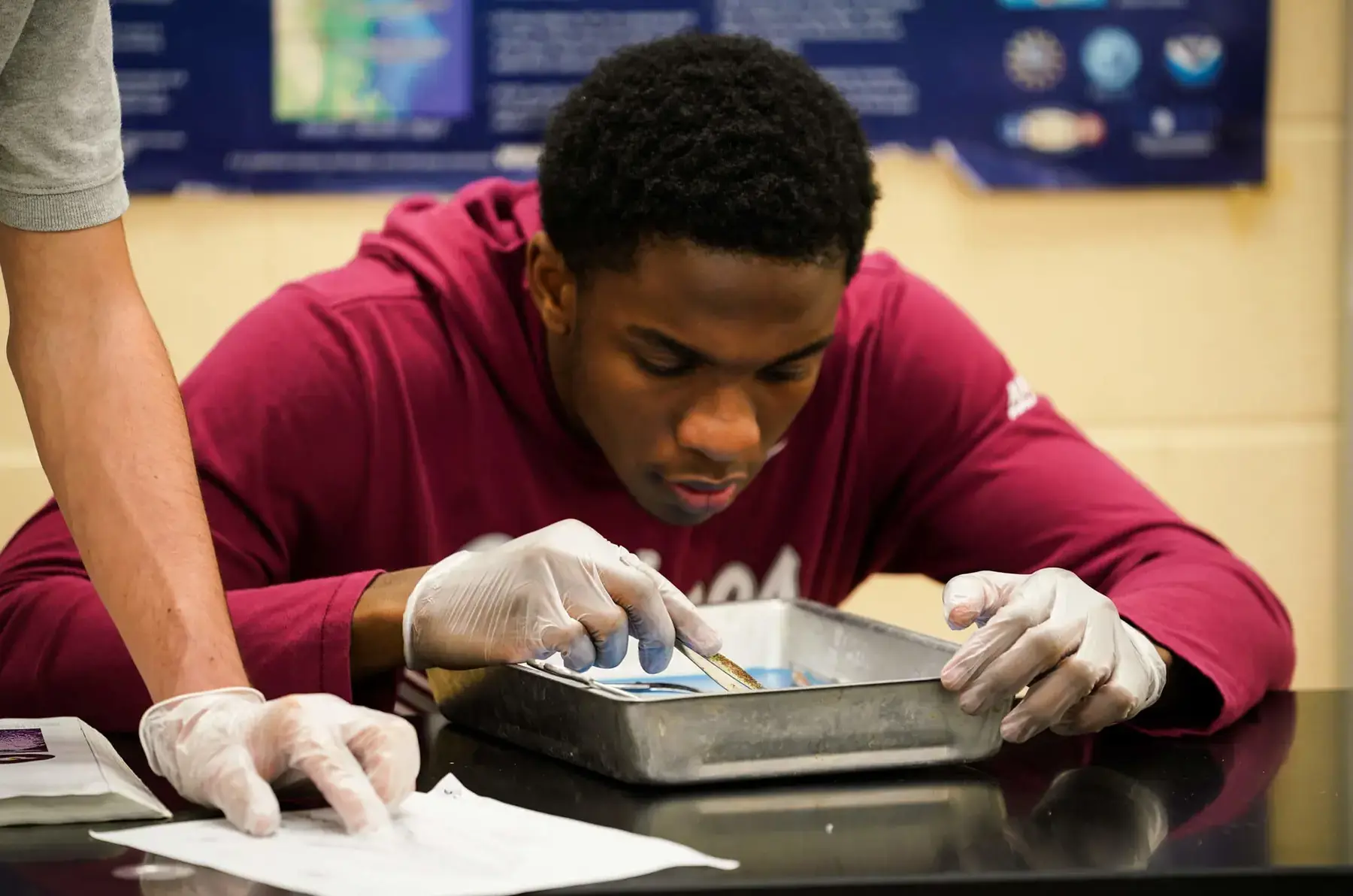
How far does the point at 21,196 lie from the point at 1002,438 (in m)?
0.90

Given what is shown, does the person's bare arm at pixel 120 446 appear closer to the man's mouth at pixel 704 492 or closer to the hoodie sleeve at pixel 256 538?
the hoodie sleeve at pixel 256 538

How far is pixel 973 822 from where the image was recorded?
0.81 m

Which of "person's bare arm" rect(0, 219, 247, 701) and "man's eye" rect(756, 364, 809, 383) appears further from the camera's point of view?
"man's eye" rect(756, 364, 809, 383)

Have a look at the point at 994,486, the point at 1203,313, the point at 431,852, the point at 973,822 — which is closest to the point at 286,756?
the point at 431,852

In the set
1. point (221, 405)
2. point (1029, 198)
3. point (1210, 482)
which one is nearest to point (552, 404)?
point (221, 405)

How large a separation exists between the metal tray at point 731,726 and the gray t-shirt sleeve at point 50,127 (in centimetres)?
39

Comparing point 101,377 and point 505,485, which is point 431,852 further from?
point 505,485

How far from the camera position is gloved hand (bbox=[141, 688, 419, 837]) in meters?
0.79

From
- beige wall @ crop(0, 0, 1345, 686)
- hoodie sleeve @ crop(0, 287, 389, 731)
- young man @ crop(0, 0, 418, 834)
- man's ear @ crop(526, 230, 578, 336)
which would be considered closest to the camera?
young man @ crop(0, 0, 418, 834)

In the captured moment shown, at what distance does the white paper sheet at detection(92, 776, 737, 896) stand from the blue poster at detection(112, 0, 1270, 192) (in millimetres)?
1377

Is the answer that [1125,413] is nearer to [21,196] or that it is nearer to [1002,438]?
[1002,438]

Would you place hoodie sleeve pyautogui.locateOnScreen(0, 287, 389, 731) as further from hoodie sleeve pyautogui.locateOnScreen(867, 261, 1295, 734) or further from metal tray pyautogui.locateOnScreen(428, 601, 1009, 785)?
hoodie sleeve pyautogui.locateOnScreen(867, 261, 1295, 734)

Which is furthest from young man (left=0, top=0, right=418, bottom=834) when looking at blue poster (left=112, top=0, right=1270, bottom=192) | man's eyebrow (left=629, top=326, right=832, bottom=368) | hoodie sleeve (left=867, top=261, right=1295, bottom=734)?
blue poster (left=112, top=0, right=1270, bottom=192)

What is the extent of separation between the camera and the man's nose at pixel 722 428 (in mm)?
1205
